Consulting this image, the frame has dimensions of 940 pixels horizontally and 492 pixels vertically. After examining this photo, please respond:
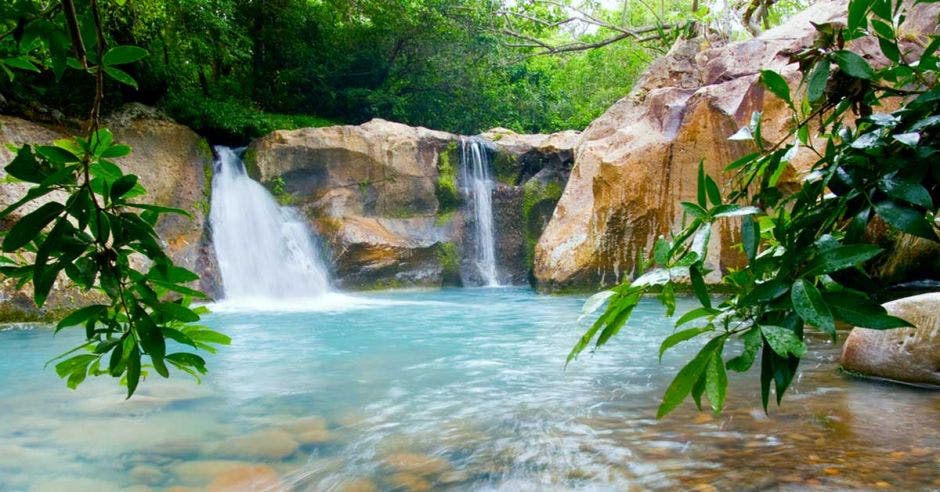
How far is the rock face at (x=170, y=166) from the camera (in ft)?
29.6

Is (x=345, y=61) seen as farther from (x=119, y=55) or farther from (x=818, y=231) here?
(x=818, y=231)

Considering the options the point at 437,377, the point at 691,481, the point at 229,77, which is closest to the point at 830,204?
the point at 691,481

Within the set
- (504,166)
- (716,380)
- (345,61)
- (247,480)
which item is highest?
(345,61)

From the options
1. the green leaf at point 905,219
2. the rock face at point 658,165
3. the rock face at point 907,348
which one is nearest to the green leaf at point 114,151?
the green leaf at point 905,219

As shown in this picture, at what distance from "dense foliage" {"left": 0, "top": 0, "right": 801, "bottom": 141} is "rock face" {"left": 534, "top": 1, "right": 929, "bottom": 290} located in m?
3.34

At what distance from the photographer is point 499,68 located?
50.5ft

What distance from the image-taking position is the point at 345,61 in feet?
44.7

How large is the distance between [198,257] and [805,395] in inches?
343

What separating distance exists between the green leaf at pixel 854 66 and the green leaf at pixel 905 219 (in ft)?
0.81

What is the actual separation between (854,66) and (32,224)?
1219 millimetres

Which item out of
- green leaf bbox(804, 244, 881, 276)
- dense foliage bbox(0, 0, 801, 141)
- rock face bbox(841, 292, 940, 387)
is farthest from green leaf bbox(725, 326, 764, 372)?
dense foliage bbox(0, 0, 801, 141)

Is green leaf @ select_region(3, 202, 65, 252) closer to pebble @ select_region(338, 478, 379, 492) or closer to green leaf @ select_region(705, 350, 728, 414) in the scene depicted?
green leaf @ select_region(705, 350, 728, 414)

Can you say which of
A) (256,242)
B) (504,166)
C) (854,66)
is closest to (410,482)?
(854,66)

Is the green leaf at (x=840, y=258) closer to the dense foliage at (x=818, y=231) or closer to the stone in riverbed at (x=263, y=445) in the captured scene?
the dense foliage at (x=818, y=231)
